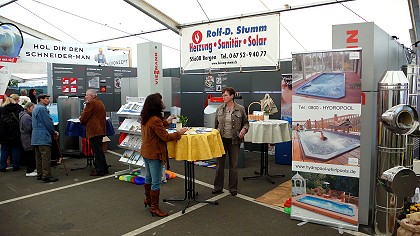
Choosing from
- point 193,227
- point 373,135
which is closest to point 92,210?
point 193,227

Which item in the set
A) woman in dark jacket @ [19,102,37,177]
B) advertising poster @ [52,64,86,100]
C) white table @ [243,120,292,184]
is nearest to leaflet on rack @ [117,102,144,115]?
woman in dark jacket @ [19,102,37,177]

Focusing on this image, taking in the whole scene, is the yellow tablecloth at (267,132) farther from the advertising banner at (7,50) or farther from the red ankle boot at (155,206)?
the advertising banner at (7,50)

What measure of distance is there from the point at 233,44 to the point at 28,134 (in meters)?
4.22

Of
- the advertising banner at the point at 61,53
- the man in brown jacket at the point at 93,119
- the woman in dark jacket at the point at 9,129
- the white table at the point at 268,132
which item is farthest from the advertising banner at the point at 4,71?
the white table at the point at 268,132

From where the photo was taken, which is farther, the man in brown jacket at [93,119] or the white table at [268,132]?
the man in brown jacket at [93,119]

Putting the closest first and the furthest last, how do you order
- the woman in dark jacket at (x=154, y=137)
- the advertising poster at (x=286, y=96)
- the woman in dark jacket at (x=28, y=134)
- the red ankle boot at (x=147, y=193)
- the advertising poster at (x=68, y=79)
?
the woman in dark jacket at (x=154, y=137)
the red ankle boot at (x=147, y=193)
the woman in dark jacket at (x=28, y=134)
the advertising poster at (x=286, y=96)
the advertising poster at (x=68, y=79)

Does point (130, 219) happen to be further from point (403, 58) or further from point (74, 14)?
point (74, 14)

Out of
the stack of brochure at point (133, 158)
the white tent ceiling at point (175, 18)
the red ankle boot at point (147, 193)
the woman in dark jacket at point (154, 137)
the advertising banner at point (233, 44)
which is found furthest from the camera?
the white tent ceiling at point (175, 18)

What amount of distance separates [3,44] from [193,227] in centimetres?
501

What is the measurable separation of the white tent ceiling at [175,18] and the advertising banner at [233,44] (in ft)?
1.32

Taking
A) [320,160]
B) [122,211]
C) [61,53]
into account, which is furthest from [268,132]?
[61,53]

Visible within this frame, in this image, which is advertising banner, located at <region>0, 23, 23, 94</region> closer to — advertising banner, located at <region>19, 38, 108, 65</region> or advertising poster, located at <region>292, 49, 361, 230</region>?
advertising banner, located at <region>19, 38, 108, 65</region>

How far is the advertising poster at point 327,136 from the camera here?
11.4 ft

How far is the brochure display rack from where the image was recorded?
562cm
